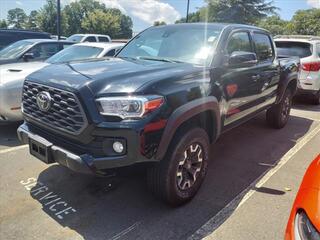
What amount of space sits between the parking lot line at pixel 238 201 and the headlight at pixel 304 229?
1.05 meters

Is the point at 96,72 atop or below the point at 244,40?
below

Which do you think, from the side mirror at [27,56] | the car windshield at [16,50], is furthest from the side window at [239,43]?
the car windshield at [16,50]

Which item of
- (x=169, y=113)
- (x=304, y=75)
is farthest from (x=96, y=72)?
(x=304, y=75)

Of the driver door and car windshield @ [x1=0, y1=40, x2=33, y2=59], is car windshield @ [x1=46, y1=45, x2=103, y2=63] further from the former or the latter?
the driver door

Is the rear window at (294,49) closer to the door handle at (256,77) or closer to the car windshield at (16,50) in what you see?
the door handle at (256,77)

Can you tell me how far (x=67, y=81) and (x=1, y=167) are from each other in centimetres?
191

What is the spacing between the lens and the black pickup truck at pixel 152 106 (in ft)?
8.84

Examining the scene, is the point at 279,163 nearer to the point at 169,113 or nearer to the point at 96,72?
the point at 169,113

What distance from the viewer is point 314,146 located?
17.5 ft

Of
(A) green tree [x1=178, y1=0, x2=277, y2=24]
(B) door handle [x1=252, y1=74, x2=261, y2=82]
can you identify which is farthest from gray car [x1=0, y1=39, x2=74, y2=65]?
(A) green tree [x1=178, y1=0, x2=277, y2=24]

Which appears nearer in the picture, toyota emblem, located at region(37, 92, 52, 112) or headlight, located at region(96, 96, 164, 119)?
headlight, located at region(96, 96, 164, 119)

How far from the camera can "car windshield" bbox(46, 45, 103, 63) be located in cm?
663

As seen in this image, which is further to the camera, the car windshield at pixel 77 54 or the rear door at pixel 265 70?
the car windshield at pixel 77 54

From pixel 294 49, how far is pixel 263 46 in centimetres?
380
